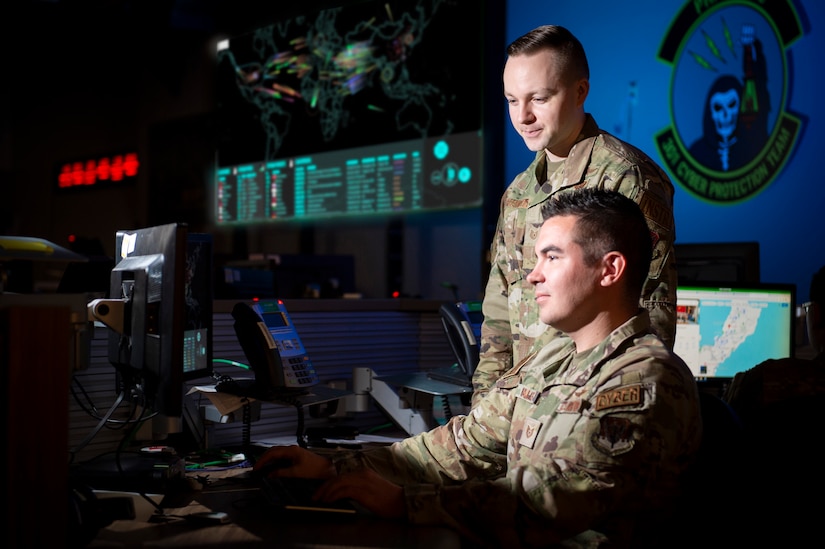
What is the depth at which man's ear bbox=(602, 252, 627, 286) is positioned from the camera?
57.6 inches

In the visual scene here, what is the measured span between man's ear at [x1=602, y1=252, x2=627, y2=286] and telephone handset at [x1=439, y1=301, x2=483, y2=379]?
943mm

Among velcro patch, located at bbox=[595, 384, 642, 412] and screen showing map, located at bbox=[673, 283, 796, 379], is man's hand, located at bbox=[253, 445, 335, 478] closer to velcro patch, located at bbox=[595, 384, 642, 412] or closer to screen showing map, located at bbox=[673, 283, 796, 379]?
velcro patch, located at bbox=[595, 384, 642, 412]

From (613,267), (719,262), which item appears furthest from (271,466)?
(719,262)

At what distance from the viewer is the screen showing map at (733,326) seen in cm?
288

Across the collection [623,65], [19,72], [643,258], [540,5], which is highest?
[19,72]

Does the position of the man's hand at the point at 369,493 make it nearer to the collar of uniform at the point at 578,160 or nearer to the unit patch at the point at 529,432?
the unit patch at the point at 529,432

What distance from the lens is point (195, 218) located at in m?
7.50

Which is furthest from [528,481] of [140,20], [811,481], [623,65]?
[140,20]

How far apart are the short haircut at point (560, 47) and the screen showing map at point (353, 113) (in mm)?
3017

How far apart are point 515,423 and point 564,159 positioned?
0.72m

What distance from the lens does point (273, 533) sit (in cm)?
131

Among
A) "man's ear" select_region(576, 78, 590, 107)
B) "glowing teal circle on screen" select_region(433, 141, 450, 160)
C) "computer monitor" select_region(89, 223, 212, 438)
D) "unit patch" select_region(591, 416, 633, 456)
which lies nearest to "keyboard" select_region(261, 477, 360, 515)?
"computer monitor" select_region(89, 223, 212, 438)

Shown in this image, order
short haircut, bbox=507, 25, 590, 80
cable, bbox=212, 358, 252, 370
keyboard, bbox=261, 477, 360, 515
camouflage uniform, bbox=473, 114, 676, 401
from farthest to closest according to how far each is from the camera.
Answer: cable, bbox=212, 358, 252, 370
short haircut, bbox=507, 25, 590, 80
camouflage uniform, bbox=473, 114, 676, 401
keyboard, bbox=261, 477, 360, 515

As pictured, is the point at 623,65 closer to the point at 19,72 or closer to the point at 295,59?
the point at 295,59
